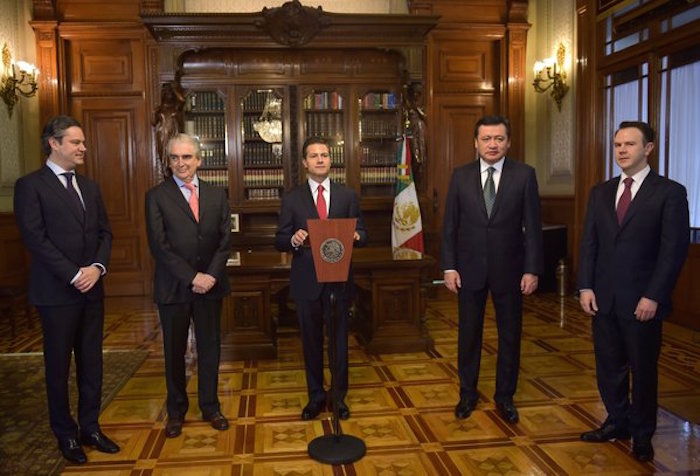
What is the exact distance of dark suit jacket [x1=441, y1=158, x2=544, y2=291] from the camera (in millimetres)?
3135

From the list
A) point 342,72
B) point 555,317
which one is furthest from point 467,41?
point 555,317

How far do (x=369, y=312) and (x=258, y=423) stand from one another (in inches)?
67.8

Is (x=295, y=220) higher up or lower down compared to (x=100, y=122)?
lower down

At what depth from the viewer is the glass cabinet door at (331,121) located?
7410 mm

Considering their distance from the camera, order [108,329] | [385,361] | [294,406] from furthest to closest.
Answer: [108,329] → [385,361] → [294,406]

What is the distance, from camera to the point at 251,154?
290 inches

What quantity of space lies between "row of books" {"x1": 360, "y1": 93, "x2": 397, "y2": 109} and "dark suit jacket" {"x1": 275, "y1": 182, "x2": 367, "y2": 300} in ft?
14.4

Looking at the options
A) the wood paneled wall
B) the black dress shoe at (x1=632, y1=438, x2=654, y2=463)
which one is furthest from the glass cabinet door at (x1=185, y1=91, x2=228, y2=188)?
the black dress shoe at (x1=632, y1=438, x2=654, y2=463)

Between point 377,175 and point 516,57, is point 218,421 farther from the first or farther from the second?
point 516,57

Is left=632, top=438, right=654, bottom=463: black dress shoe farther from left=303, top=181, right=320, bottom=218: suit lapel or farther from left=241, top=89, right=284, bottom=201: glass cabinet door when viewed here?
left=241, top=89, right=284, bottom=201: glass cabinet door

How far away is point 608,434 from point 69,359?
8.80ft

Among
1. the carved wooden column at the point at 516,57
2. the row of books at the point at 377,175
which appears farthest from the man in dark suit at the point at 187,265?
the carved wooden column at the point at 516,57

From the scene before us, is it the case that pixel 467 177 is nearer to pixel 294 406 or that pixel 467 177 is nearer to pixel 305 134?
pixel 294 406

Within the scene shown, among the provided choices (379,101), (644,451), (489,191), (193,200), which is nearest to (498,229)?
(489,191)
